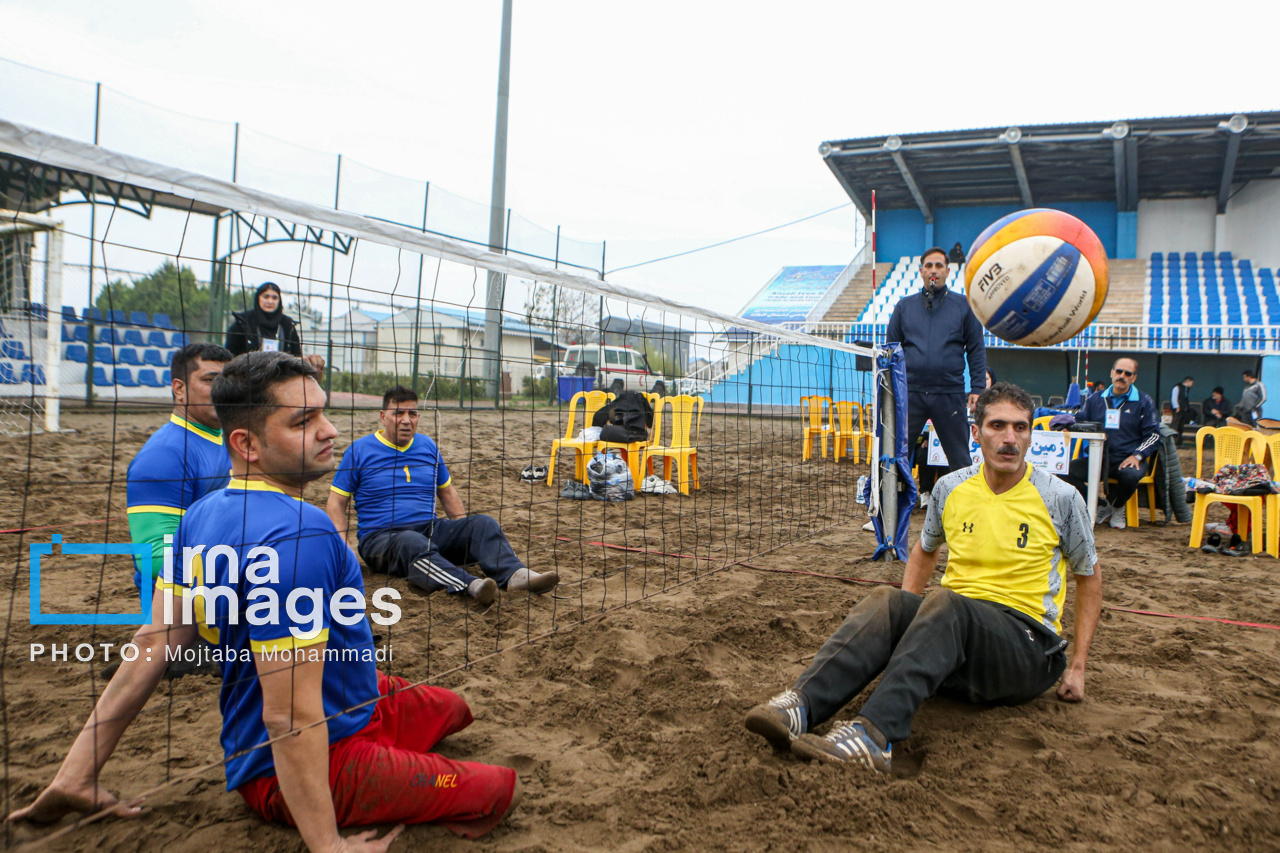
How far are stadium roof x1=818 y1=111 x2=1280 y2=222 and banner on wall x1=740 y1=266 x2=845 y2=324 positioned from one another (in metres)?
3.39

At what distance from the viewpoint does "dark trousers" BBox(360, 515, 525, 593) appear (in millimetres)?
3625

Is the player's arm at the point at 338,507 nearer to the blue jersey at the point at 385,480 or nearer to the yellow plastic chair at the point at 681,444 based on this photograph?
the blue jersey at the point at 385,480

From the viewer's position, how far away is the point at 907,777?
208cm

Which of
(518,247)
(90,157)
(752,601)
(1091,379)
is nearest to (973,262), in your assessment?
(752,601)

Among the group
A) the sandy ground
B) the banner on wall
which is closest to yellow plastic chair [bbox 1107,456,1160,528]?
the sandy ground

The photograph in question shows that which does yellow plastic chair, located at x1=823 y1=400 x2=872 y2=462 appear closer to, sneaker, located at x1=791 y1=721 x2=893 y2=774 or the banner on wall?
sneaker, located at x1=791 y1=721 x2=893 y2=774

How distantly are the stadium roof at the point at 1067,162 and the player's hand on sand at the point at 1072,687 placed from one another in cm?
1904

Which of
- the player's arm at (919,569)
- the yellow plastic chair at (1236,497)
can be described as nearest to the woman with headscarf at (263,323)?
the player's arm at (919,569)

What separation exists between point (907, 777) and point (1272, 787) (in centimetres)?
88

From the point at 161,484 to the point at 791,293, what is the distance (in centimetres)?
2488

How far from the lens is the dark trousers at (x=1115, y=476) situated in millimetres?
5852

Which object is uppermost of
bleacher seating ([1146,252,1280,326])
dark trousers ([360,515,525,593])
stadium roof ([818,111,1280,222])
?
stadium roof ([818,111,1280,222])

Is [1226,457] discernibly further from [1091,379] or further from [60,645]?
[1091,379]

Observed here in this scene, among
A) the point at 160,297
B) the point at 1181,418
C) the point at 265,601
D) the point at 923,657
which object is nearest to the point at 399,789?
the point at 265,601
